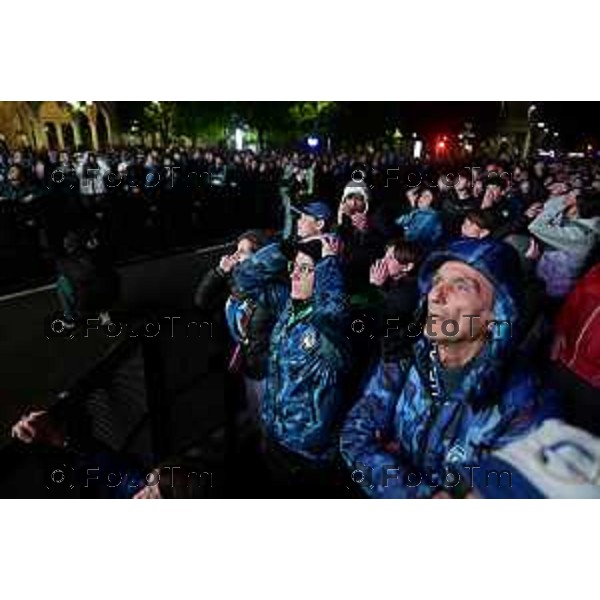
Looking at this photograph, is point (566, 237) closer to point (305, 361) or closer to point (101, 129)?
point (305, 361)

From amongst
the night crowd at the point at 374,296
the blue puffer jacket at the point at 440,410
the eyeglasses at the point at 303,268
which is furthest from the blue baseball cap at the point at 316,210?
the blue puffer jacket at the point at 440,410

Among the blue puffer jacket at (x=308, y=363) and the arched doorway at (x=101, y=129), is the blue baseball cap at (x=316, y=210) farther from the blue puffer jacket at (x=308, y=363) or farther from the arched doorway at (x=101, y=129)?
the arched doorway at (x=101, y=129)

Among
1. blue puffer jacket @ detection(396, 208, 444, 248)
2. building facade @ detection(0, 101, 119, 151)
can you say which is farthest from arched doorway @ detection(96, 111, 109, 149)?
blue puffer jacket @ detection(396, 208, 444, 248)

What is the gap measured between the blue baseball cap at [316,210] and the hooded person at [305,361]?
0.49 ft

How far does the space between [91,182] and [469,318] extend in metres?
1.55

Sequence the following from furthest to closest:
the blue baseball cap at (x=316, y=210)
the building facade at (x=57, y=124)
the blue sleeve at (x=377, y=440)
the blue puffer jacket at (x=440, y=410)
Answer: the blue baseball cap at (x=316, y=210)
the building facade at (x=57, y=124)
the blue sleeve at (x=377, y=440)
the blue puffer jacket at (x=440, y=410)

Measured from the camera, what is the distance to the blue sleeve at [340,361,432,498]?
69.2 inches

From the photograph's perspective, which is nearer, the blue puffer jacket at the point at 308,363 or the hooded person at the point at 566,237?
the blue puffer jacket at the point at 308,363

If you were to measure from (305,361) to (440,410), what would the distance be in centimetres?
50

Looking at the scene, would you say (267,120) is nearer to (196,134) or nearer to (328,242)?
(196,134)

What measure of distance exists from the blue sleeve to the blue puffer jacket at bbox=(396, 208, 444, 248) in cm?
71

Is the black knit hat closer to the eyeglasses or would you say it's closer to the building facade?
the eyeglasses

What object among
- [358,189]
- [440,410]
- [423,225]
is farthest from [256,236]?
[440,410]

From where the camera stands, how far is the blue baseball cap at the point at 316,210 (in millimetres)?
2277
